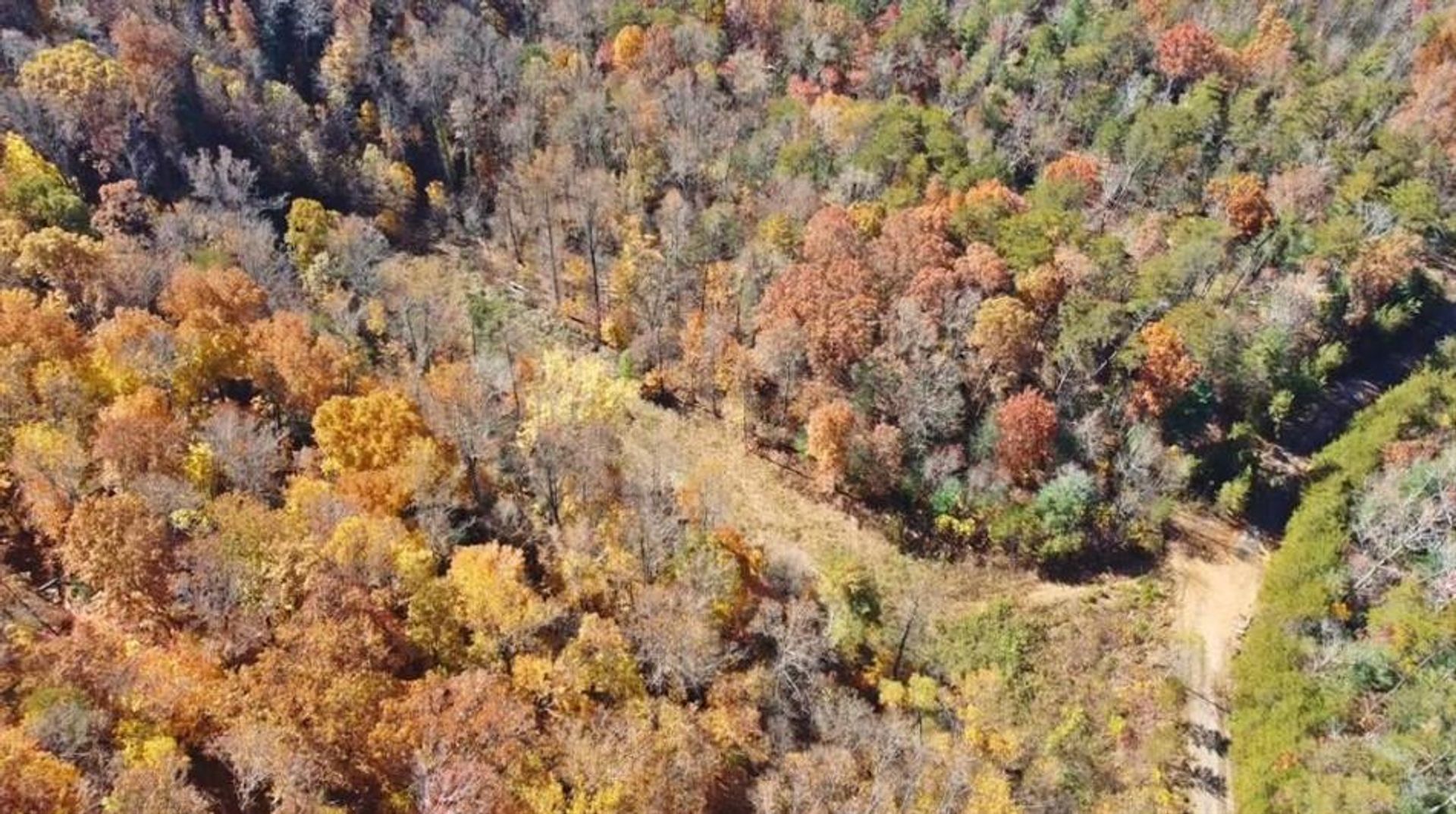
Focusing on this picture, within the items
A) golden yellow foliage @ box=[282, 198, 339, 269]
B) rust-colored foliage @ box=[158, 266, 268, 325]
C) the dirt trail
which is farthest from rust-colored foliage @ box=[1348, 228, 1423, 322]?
golden yellow foliage @ box=[282, 198, 339, 269]

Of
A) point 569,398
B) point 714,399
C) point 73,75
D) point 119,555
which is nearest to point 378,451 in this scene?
point 569,398

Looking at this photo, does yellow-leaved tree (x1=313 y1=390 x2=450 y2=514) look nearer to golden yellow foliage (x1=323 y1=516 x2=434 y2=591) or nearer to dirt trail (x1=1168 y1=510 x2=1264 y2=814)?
golden yellow foliage (x1=323 y1=516 x2=434 y2=591)

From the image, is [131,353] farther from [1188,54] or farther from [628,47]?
[1188,54]

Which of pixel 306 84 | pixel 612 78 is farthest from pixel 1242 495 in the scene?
pixel 306 84

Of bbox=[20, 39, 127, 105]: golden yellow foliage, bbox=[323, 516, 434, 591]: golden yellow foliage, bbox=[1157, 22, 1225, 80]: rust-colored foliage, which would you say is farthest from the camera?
bbox=[1157, 22, 1225, 80]: rust-colored foliage

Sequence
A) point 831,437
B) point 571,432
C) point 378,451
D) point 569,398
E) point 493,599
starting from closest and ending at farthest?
1. point 493,599
2. point 378,451
3. point 571,432
4. point 569,398
5. point 831,437

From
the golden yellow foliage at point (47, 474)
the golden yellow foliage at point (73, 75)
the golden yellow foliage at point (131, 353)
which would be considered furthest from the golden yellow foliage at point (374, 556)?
the golden yellow foliage at point (73, 75)

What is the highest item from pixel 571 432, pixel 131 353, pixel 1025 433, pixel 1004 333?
pixel 1004 333

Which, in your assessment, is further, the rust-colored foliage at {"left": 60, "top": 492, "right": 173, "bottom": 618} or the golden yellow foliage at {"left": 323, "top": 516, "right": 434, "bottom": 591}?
the golden yellow foliage at {"left": 323, "top": 516, "right": 434, "bottom": 591}

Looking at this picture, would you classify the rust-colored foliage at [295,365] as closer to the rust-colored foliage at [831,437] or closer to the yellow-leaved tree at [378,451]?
the yellow-leaved tree at [378,451]
